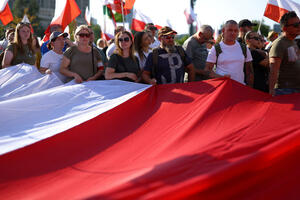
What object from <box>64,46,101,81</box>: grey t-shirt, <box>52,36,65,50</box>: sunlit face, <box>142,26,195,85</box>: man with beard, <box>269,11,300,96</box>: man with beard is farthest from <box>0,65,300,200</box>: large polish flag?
<box>52,36,65,50</box>: sunlit face

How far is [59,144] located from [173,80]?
1825 mm

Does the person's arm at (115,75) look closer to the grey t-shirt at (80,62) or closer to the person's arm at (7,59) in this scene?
the grey t-shirt at (80,62)

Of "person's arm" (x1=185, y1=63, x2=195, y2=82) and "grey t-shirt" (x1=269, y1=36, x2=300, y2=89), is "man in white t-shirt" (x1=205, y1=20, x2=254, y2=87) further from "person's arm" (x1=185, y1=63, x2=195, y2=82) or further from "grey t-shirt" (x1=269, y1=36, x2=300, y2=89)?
"grey t-shirt" (x1=269, y1=36, x2=300, y2=89)

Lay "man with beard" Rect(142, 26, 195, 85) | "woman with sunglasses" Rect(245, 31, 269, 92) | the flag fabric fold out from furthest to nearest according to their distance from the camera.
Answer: "woman with sunglasses" Rect(245, 31, 269, 92) < "man with beard" Rect(142, 26, 195, 85) < the flag fabric fold

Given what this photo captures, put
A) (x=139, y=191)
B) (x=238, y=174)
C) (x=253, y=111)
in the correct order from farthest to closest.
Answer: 1. (x=253, y=111)
2. (x=238, y=174)
3. (x=139, y=191)

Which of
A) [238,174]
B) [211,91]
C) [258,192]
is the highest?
[211,91]

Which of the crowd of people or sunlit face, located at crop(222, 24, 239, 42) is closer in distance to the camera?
the crowd of people

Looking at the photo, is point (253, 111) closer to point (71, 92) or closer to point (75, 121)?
point (75, 121)

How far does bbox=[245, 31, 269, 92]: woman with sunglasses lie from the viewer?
5.25 metres

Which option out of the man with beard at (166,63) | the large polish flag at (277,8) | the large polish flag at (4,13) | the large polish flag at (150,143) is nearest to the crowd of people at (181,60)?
the man with beard at (166,63)

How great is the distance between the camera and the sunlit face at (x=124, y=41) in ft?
16.3

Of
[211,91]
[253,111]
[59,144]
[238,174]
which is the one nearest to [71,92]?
[59,144]

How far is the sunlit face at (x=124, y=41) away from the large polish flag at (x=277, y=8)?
4.17m

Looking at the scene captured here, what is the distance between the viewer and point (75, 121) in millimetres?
3996
